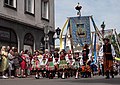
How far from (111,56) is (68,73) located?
12.3 ft

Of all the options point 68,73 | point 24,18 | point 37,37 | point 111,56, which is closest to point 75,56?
point 68,73

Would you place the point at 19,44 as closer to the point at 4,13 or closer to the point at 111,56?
the point at 4,13

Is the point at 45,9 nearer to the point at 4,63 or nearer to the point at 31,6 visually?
the point at 31,6

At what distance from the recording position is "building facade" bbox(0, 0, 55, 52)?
79.5 ft

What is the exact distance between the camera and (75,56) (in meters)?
18.7

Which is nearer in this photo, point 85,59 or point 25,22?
point 85,59

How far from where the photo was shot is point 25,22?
1057 inches

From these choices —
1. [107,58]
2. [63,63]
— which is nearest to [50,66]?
[63,63]

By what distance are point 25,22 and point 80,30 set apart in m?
4.80

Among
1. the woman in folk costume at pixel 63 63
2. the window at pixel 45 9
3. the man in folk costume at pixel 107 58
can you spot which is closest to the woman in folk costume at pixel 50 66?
the woman in folk costume at pixel 63 63

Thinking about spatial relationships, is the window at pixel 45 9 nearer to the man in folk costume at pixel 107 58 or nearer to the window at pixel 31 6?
the window at pixel 31 6

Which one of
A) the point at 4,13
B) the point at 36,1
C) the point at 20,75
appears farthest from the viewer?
the point at 36,1

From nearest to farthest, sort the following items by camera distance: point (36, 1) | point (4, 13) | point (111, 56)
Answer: point (111, 56) → point (4, 13) → point (36, 1)

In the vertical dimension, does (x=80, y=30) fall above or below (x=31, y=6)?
below
